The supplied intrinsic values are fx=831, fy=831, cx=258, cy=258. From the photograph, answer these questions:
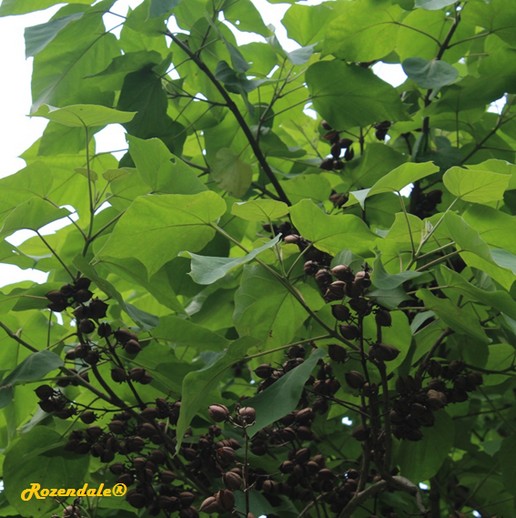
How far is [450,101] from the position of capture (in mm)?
1844

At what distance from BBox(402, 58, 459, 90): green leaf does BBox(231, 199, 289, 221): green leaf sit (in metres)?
0.57

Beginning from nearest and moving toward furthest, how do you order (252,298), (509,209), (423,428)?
(252,298)
(423,428)
(509,209)

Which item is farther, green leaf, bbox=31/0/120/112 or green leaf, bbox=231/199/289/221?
green leaf, bbox=31/0/120/112

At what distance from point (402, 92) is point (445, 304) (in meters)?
0.88

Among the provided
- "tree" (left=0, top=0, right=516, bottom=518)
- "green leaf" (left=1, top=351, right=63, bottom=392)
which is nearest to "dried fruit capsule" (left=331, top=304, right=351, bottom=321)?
"tree" (left=0, top=0, right=516, bottom=518)

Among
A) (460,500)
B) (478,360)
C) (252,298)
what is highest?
(252,298)

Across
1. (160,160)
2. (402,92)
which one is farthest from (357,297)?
(402,92)

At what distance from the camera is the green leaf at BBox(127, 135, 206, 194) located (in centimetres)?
145

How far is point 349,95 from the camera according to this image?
184 centimetres

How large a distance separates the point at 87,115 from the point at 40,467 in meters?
0.69

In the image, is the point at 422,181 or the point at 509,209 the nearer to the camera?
the point at 509,209

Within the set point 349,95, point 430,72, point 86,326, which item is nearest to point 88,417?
point 86,326

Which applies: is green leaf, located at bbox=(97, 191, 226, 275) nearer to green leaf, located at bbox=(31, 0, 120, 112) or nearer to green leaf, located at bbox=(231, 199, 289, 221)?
green leaf, located at bbox=(231, 199, 289, 221)

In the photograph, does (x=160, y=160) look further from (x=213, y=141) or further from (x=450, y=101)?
(x=450, y=101)
